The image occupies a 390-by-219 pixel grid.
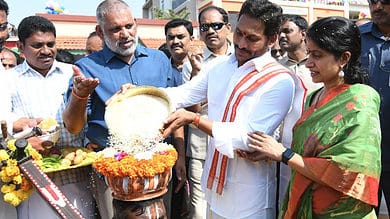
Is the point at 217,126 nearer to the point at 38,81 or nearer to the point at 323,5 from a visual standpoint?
the point at 38,81

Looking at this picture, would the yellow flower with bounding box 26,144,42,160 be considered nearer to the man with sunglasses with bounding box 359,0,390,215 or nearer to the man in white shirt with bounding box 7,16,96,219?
the man in white shirt with bounding box 7,16,96,219

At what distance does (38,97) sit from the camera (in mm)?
2900

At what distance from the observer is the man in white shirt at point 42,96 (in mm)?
2734

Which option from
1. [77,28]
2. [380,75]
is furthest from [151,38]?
[380,75]

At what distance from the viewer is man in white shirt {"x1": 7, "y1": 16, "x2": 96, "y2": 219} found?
2734 mm

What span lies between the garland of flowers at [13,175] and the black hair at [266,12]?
1455mm

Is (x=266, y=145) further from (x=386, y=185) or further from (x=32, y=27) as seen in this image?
(x=32, y=27)

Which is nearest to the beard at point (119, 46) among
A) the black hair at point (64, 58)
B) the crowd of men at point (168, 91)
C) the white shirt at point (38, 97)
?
the crowd of men at point (168, 91)

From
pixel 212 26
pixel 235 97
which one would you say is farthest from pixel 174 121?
pixel 212 26

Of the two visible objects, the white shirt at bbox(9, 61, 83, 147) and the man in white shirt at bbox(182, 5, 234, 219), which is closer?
the white shirt at bbox(9, 61, 83, 147)

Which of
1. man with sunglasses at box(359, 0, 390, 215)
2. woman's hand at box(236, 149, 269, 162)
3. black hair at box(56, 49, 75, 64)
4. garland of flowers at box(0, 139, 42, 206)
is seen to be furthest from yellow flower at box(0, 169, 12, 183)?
black hair at box(56, 49, 75, 64)

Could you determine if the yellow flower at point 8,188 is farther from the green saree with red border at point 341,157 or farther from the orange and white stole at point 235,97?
the green saree with red border at point 341,157

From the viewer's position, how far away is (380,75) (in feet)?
8.87

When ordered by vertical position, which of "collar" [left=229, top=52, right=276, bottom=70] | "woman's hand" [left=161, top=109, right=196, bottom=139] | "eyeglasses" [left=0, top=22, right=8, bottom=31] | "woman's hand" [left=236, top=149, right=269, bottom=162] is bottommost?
"woman's hand" [left=236, top=149, right=269, bottom=162]
